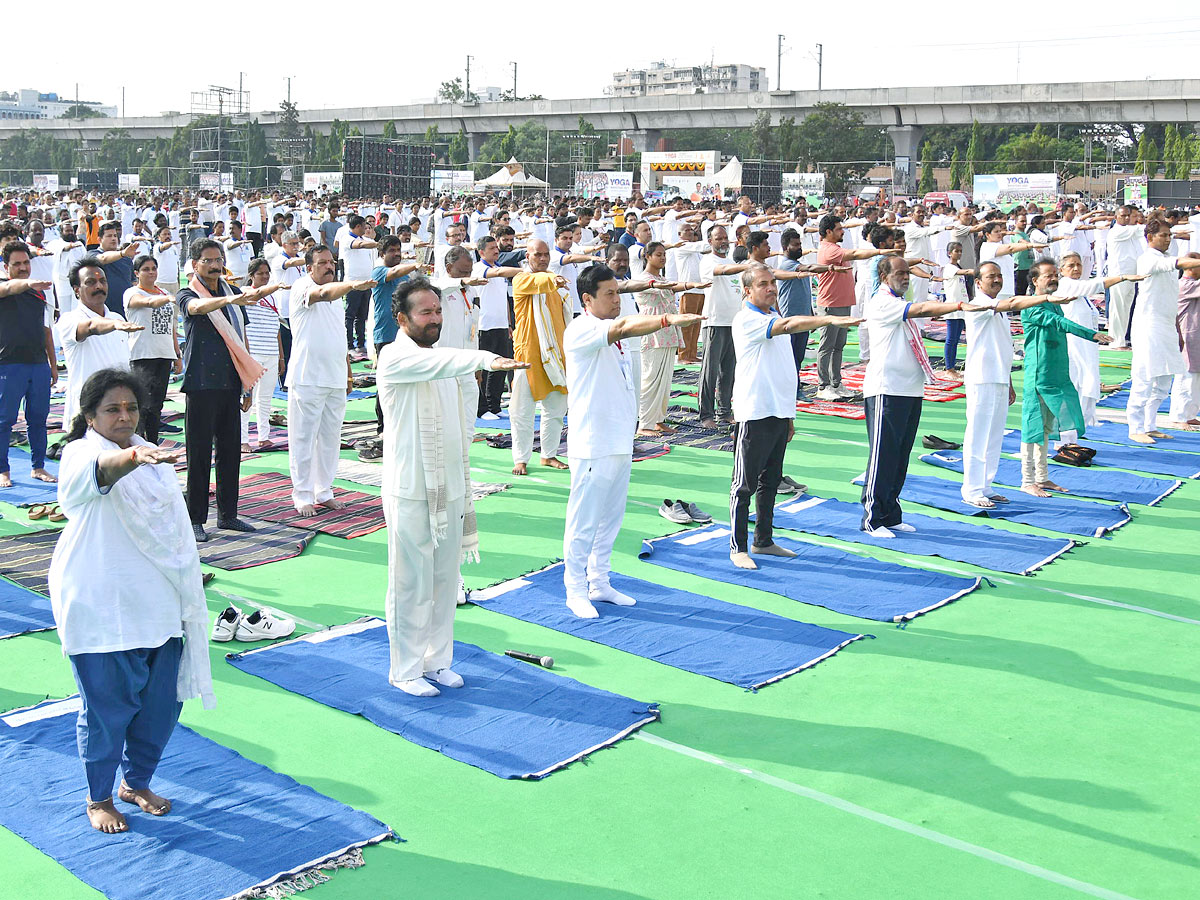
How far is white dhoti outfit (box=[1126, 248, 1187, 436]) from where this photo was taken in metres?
11.1

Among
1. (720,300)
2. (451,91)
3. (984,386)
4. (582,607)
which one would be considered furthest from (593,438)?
(451,91)

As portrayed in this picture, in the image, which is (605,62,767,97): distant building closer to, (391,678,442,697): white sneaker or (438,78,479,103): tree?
(438,78,479,103): tree

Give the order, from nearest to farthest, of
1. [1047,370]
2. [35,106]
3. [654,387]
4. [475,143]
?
[1047,370]
[654,387]
[475,143]
[35,106]

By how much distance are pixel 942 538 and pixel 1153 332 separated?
Answer: 14.4ft

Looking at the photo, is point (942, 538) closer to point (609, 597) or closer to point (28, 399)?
point (609, 597)

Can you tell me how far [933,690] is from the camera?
5.72 m

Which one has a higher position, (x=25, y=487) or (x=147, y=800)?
(x=25, y=487)

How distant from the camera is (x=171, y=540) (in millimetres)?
4188

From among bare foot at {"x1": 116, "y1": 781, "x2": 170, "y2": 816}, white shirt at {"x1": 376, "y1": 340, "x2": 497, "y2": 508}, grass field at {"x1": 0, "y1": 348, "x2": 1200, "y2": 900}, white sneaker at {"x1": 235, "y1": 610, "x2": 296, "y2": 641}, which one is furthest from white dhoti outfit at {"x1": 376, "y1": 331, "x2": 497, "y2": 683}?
bare foot at {"x1": 116, "y1": 781, "x2": 170, "y2": 816}

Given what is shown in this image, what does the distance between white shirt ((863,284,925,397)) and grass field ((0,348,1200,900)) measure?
150 cm

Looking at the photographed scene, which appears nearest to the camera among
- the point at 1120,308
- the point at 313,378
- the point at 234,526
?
the point at 234,526

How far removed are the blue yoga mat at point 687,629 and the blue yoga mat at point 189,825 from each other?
2.04 meters

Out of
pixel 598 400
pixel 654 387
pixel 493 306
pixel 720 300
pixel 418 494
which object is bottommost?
pixel 654 387

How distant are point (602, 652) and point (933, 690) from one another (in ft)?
5.26
